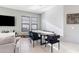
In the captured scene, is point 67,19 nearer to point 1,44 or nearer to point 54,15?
point 54,15

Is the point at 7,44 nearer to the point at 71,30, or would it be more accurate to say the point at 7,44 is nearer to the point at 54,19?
the point at 71,30

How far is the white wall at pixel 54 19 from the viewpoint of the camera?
5.84m

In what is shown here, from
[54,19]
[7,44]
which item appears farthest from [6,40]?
[54,19]

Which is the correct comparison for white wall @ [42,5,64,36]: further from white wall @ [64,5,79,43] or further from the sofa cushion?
the sofa cushion

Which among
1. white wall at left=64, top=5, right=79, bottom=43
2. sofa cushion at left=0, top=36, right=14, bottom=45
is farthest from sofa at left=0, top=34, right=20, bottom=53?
white wall at left=64, top=5, right=79, bottom=43

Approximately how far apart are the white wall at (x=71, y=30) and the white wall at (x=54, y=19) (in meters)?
0.28

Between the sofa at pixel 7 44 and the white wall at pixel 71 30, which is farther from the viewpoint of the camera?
the white wall at pixel 71 30

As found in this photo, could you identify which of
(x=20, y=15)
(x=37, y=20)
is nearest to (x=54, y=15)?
(x=37, y=20)

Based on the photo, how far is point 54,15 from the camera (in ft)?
20.8

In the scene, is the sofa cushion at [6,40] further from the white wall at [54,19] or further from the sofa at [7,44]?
the white wall at [54,19]

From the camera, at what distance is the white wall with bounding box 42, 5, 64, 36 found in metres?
5.84

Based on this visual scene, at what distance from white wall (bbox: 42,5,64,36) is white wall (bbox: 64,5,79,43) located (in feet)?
0.93

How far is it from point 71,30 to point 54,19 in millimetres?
1332

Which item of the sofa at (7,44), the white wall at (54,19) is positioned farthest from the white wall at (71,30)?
the sofa at (7,44)
